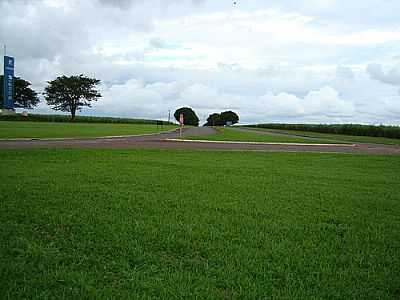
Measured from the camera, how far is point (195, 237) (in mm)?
4957

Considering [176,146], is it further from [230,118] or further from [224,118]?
[230,118]

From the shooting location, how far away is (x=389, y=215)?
21.0ft

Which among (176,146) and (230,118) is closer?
(176,146)

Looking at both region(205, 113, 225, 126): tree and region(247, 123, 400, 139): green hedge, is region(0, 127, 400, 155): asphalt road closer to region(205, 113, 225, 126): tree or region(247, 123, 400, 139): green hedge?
region(247, 123, 400, 139): green hedge

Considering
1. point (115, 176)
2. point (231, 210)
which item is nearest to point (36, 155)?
point (115, 176)

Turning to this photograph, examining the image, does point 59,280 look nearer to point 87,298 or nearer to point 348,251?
point 87,298

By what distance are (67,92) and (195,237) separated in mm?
89495

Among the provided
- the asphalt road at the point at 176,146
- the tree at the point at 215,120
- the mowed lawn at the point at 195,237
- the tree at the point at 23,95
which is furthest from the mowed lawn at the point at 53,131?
the tree at the point at 215,120

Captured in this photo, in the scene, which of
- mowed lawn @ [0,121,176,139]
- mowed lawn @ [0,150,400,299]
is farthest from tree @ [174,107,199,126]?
mowed lawn @ [0,150,400,299]

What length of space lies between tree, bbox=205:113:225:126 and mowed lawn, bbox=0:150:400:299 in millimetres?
125442

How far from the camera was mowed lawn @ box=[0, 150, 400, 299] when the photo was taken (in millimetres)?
3703

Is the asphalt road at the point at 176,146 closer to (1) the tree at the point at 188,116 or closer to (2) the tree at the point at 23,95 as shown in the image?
(2) the tree at the point at 23,95

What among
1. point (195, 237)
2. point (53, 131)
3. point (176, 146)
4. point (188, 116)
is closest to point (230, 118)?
point (188, 116)

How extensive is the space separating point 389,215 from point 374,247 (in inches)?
70.8
